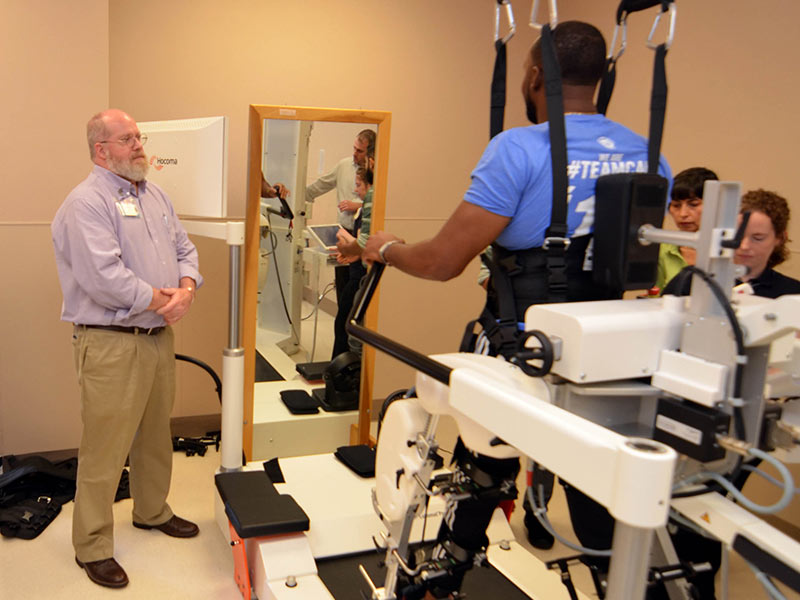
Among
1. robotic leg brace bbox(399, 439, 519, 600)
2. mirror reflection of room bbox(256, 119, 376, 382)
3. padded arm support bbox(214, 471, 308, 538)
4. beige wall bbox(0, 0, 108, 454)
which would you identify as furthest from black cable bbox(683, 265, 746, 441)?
beige wall bbox(0, 0, 108, 454)

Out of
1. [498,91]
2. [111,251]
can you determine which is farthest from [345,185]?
[498,91]

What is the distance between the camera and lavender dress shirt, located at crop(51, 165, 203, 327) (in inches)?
102

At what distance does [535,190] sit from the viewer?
1.68m

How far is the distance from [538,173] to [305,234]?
1.97 m

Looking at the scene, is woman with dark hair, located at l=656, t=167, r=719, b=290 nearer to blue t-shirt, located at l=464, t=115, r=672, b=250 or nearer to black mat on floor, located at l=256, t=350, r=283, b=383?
blue t-shirt, located at l=464, t=115, r=672, b=250

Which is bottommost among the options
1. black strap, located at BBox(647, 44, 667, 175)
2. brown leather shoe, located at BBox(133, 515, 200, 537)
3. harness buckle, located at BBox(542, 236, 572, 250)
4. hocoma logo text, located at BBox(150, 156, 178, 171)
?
brown leather shoe, located at BBox(133, 515, 200, 537)

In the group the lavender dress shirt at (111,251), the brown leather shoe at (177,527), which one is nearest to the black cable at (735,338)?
the lavender dress shirt at (111,251)

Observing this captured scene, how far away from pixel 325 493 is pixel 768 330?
2.20 meters

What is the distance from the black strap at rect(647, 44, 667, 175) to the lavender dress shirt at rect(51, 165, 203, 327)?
183 centimetres

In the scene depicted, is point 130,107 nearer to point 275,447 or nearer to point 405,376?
point 275,447

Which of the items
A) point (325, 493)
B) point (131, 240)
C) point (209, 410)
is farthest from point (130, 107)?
point (325, 493)

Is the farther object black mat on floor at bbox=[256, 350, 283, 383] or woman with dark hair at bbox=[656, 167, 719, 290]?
black mat on floor at bbox=[256, 350, 283, 383]

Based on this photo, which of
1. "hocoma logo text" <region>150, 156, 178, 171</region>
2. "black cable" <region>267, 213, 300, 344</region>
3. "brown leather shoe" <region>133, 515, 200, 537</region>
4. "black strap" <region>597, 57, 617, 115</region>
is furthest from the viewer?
"black cable" <region>267, 213, 300, 344</region>

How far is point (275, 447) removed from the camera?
3539 mm
